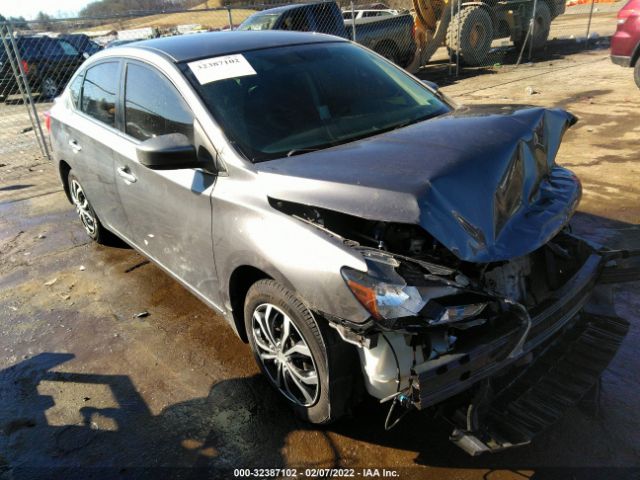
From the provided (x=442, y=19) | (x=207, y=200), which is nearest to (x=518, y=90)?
(x=442, y=19)

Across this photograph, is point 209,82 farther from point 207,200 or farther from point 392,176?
point 392,176

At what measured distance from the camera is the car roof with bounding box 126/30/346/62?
3.29 meters

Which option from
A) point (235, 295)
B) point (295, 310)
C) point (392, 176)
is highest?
point (392, 176)

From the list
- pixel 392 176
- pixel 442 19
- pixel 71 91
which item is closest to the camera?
pixel 392 176

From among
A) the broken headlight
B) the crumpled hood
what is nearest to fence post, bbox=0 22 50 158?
the crumpled hood

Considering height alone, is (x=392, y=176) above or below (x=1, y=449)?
above

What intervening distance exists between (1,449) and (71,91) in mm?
3272

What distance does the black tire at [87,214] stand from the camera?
4.96 meters

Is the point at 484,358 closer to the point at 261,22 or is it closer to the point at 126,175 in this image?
the point at 126,175

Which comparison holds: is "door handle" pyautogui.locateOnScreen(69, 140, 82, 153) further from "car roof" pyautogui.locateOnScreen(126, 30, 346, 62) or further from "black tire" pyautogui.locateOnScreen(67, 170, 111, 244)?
"car roof" pyautogui.locateOnScreen(126, 30, 346, 62)

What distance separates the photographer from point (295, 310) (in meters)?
2.37

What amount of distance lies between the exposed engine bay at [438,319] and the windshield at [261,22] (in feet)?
32.6

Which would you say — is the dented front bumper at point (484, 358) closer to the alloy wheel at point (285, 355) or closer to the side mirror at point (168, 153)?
the alloy wheel at point (285, 355)

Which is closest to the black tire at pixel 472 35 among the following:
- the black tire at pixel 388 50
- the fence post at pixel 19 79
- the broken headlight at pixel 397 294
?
the black tire at pixel 388 50
